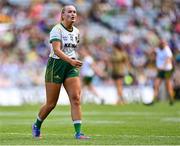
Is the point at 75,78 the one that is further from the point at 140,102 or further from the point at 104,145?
the point at 140,102

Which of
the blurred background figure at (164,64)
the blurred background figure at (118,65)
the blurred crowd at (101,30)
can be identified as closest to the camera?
the blurred background figure at (164,64)

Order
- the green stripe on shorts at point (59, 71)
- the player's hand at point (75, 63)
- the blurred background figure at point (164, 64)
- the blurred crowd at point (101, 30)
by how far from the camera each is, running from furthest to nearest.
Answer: the blurred crowd at point (101, 30)
the blurred background figure at point (164, 64)
the green stripe on shorts at point (59, 71)
the player's hand at point (75, 63)

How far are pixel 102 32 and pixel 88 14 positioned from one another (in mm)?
1196

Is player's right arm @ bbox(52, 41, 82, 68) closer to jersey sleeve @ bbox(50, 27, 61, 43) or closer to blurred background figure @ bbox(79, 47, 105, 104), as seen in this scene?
jersey sleeve @ bbox(50, 27, 61, 43)

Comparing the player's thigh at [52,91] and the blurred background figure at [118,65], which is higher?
the player's thigh at [52,91]

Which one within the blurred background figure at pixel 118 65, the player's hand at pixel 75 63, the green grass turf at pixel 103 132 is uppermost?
the player's hand at pixel 75 63

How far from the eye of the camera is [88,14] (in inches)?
1247

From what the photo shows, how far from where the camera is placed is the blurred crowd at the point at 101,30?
95.9ft

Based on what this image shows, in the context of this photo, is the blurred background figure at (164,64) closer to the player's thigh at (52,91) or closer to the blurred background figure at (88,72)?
the blurred background figure at (88,72)

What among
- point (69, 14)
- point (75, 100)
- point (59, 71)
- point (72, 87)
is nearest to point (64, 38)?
point (69, 14)

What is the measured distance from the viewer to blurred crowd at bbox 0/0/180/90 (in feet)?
95.9

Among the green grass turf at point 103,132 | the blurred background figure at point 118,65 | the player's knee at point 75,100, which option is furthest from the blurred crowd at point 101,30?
the player's knee at point 75,100

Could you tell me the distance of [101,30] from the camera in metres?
31.1

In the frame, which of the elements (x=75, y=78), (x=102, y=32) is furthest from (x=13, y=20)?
(x=75, y=78)
